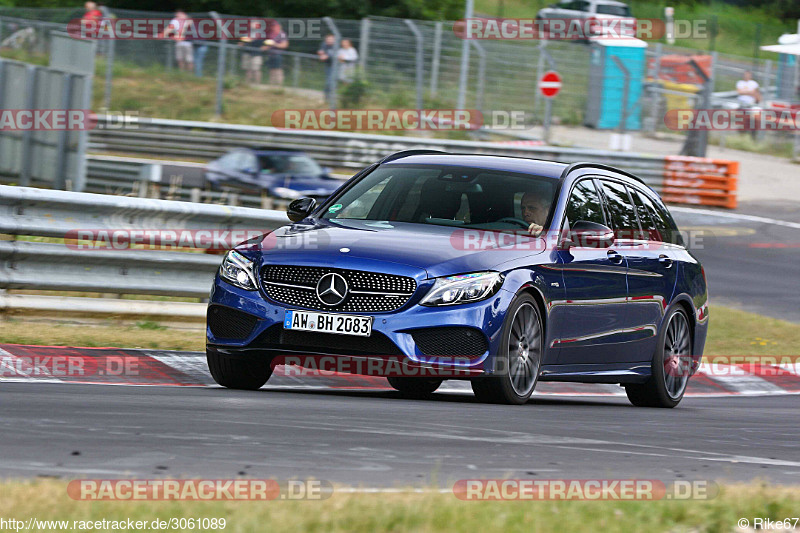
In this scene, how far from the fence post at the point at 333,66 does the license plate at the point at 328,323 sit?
895 inches

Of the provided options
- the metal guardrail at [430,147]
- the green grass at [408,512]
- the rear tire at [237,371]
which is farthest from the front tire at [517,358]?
the metal guardrail at [430,147]

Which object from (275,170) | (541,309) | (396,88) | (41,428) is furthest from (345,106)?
(41,428)

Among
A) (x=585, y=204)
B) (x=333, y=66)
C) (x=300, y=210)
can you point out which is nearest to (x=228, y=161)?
(x=333, y=66)

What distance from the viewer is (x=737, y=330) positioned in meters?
15.4

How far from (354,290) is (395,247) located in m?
0.38

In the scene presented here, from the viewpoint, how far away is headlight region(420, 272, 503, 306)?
26.4ft

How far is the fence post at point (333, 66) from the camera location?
101ft

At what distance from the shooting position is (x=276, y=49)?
31.9 meters

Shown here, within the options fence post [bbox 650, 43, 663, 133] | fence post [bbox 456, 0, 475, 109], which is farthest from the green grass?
fence post [bbox 650, 43, 663, 133]

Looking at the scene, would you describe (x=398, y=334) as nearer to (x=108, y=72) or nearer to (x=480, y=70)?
(x=480, y=70)

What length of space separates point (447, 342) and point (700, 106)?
80.1 ft

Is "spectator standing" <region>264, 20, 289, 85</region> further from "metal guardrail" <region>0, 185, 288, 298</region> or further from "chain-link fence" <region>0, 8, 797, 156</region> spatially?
"metal guardrail" <region>0, 185, 288, 298</region>

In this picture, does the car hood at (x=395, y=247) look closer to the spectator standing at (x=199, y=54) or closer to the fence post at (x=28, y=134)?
the fence post at (x=28, y=134)

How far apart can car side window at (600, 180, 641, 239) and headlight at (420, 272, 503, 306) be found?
2.15 meters
